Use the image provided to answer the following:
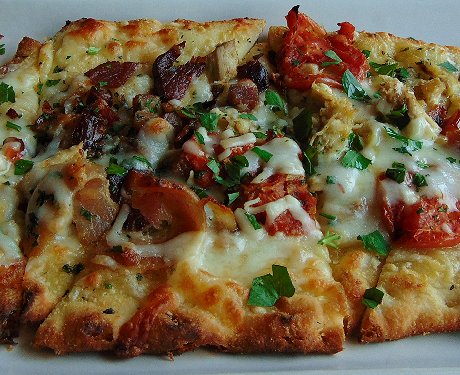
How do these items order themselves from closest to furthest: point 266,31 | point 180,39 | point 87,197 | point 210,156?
point 87,197
point 210,156
point 180,39
point 266,31

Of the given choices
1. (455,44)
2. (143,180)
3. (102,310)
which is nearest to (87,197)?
(143,180)

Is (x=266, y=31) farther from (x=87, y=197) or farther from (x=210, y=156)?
(x=87, y=197)

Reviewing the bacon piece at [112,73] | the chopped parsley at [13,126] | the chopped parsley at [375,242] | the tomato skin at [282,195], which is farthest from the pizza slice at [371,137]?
the chopped parsley at [13,126]

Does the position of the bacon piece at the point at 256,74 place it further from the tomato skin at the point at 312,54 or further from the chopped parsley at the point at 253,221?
the chopped parsley at the point at 253,221

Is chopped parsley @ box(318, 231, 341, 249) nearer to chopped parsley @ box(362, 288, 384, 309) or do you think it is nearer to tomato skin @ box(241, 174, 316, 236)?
tomato skin @ box(241, 174, 316, 236)

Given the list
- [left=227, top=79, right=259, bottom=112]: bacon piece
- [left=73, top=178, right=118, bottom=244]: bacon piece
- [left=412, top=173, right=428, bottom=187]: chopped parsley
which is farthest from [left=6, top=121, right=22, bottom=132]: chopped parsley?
[left=412, top=173, right=428, bottom=187]: chopped parsley

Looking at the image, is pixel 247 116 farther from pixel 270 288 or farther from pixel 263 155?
pixel 270 288
